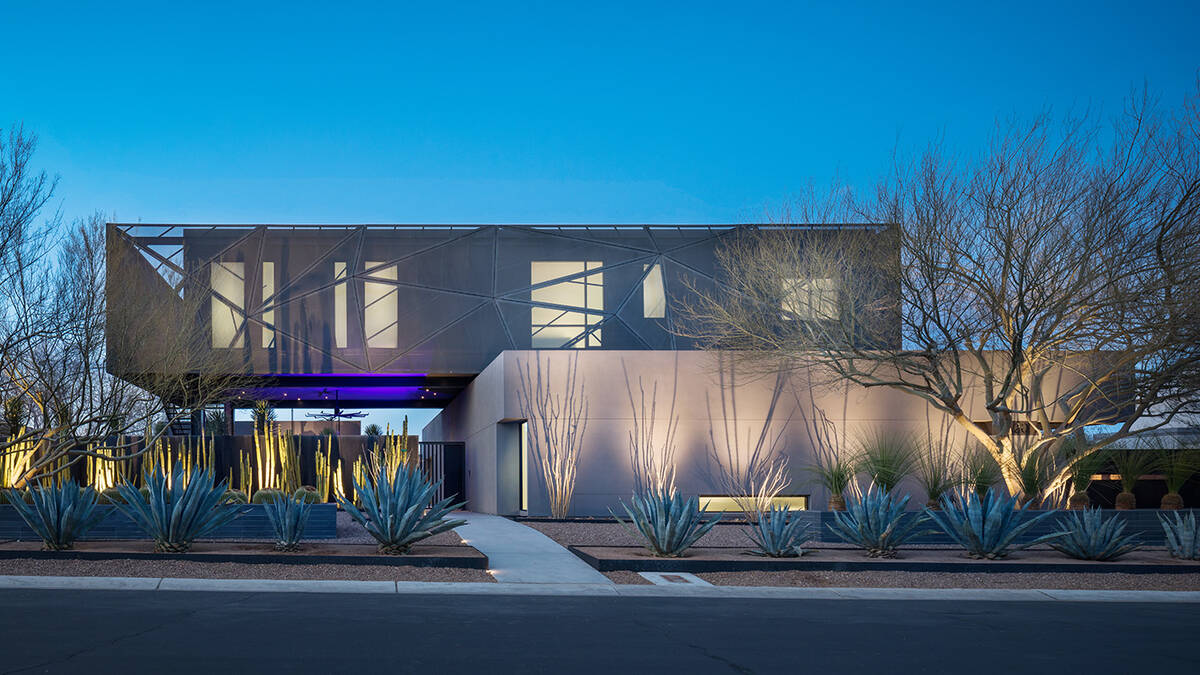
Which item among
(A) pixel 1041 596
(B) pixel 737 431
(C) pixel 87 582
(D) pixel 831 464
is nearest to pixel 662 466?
(B) pixel 737 431

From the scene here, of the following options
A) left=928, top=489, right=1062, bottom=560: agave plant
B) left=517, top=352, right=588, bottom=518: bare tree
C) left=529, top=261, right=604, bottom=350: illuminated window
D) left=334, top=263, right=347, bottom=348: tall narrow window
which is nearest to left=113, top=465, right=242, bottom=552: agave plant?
left=928, top=489, right=1062, bottom=560: agave plant

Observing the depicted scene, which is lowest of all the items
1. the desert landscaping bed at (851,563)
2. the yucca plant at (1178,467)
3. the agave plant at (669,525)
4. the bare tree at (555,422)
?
the desert landscaping bed at (851,563)

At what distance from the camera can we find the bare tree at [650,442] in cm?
2277

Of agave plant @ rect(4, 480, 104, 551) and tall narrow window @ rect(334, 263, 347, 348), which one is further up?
tall narrow window @ rect(334, 263, 347, 348)

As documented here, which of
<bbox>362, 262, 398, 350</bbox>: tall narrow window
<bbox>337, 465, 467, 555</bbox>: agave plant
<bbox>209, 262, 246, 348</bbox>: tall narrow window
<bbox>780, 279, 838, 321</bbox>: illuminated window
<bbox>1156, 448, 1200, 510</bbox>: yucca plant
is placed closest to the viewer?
<bbox>337, 465, 467, 555</bbox>: agave plant

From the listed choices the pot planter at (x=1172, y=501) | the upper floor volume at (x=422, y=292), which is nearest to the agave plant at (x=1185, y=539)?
the pot planter at (x=1172, y=501)

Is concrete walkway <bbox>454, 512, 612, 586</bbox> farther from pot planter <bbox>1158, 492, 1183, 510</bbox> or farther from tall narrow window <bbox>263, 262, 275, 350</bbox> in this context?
tall narrow window <bbox>263, 262, 275, 350</bbox>

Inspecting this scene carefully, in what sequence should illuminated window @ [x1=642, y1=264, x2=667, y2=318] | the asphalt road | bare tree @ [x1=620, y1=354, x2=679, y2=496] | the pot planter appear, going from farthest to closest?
1. illuminated window @ [x1=642, y1=264, x2=667, y2=318]
2. bare tree @ [x1=620, y1=354, x2=679, y2=496]
3. the pot planter
4. the asphalt road

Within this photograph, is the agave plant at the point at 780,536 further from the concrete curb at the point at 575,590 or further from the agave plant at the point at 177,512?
the agave plant at the point at 177,512

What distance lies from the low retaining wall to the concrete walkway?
85.0 inches

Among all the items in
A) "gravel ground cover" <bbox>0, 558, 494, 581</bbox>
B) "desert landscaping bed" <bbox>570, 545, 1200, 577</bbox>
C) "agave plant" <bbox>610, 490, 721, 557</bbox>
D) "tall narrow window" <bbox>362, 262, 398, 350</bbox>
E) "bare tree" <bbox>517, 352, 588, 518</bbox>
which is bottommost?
"desert landscaping bed" <bbox>570, 545, 1200, 577</bbox>

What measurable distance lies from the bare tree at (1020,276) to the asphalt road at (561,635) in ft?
27.8

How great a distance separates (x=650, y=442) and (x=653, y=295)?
9.77 metres

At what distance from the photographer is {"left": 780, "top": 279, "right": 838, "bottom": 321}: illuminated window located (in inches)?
808
